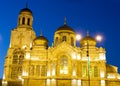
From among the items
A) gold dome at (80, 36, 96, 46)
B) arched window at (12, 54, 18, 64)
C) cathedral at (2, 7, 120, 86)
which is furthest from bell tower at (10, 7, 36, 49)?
gold dome at (80, 36, 96, 46)

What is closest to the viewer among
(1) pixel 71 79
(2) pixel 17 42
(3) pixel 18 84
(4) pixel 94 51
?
(1) pixel 71 79

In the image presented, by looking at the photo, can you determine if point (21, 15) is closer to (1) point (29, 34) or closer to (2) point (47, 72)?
(1) point (29, 34)

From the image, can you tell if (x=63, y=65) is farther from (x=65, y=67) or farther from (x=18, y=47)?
(x=18, y=47)

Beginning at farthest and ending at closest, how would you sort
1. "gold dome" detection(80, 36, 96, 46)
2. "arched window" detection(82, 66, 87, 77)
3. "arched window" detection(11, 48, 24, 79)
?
"arched window" detection(11, 48, 24, 79) → "gold dome" detection(80, 36, 96, 46) → "arched window" detection(82, 66, 87, 77)

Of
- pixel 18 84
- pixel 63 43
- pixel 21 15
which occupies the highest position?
pixel 21 15

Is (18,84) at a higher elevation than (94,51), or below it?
below

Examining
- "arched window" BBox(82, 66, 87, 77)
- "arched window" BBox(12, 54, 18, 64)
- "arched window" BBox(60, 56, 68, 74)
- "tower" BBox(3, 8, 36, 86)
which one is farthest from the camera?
"arched window" BBox(12, 54, 18, 64)

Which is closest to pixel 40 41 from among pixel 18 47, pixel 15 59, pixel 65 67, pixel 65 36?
pixel 65 36

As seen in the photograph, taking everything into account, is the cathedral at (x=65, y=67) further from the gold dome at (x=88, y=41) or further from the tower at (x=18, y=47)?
the tower at (x=18, y=47)

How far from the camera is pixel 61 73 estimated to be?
150ft

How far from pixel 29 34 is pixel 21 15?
5.19 metres

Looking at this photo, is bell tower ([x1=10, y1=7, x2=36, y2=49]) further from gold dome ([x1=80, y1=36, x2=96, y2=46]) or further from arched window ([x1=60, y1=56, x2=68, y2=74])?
gold dome ([x1=80, y1=36, x2=96, y2=46])

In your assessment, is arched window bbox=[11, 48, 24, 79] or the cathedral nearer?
the cathedral

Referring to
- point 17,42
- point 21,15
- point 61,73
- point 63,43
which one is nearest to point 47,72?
point 61,73
